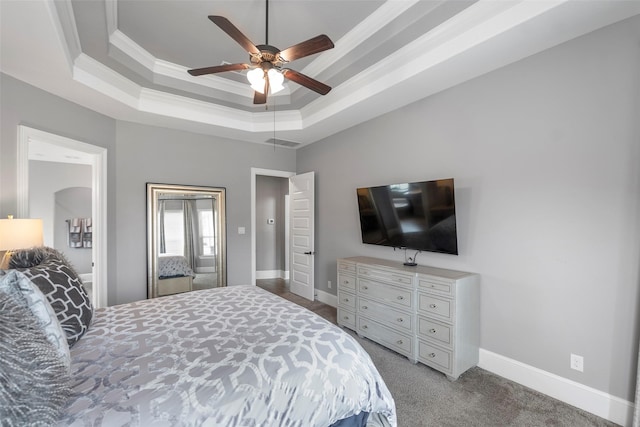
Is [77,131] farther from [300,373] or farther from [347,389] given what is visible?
[347,389]

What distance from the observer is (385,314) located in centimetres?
298

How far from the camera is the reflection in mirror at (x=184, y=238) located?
12.5ft

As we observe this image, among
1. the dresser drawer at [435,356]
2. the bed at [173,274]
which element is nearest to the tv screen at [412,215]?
the dresser drawer at [435,356]

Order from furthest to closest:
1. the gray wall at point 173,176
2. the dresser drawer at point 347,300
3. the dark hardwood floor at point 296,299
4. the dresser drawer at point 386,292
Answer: the dark hardwood floor at point 296,299
the gray wall at point 173,176
the dresser drawer at point 347,300
the dresser drawer at point 386,292

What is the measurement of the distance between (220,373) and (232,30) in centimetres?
190

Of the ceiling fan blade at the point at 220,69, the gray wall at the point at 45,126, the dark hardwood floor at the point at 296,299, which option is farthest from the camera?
the dark hardwood floor at the point at 296,299

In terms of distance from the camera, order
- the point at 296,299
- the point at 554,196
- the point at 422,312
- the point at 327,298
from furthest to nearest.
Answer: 1. the point at 296,299
2. the point at 327,298
3. the point at 422,312
4. the point at 554,196

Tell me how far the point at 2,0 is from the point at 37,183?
18.2ft

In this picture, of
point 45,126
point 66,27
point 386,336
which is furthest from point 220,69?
point 386,336

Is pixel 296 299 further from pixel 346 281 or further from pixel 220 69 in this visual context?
pixel 220 69

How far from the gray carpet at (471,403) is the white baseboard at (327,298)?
1.70 meters

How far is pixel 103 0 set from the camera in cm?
202

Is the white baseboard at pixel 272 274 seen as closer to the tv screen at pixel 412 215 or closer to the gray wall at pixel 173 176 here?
the gray wall at pixel 173 176

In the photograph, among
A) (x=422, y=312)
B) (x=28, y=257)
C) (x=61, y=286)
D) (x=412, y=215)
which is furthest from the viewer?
(x=412, y=215)
